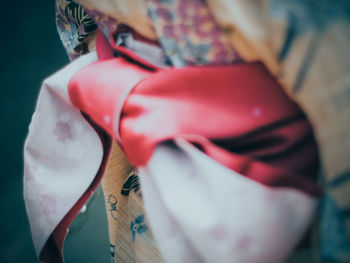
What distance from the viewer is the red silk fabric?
22 cm

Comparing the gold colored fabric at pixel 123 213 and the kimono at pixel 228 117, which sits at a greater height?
the kimono at pixel 228 117

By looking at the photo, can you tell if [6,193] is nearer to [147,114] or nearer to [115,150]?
[115,150]

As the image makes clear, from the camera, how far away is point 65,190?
0.35 meters

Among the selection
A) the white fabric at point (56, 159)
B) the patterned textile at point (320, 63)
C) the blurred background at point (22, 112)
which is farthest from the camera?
the blurred background at point (22, 112)

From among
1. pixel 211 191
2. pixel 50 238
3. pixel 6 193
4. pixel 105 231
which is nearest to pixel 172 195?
pixel 211 191

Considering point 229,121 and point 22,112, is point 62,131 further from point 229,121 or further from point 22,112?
point 22,112

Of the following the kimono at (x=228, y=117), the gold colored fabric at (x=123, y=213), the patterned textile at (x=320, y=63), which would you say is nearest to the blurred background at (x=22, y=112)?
the gold colored fabric at (x=123, y=213)

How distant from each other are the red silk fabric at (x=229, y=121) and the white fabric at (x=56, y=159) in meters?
0.14

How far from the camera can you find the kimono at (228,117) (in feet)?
0.61

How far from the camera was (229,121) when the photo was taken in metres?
0.22

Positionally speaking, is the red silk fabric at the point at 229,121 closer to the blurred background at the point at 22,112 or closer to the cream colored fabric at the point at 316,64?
the cream colored fabric at the point at 316,64

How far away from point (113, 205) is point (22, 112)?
0.73 meters

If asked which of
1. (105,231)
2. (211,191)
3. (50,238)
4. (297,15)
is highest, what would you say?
(297,15)

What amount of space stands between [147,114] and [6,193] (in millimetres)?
998
